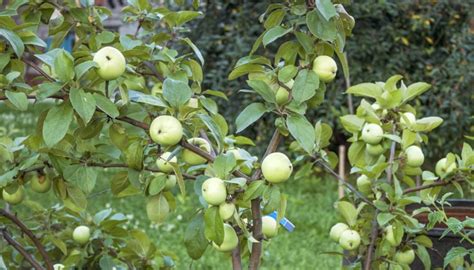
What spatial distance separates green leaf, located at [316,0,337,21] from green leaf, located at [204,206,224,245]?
0.35 metres

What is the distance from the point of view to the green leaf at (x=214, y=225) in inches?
51.5

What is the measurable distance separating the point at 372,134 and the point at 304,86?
1.55 ft

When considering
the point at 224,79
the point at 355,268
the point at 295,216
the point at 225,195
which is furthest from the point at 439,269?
the point at 224,79

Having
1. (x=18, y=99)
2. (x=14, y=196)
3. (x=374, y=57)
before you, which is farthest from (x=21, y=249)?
(x=374, y=57)

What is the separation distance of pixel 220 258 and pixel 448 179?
6.76ft

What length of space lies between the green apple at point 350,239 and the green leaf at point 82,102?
77cm

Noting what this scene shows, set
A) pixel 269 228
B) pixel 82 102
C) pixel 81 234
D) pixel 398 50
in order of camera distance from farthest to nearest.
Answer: pixel 398 50 < pixel 81 234 < pixel 269 228 < pixel 82 102

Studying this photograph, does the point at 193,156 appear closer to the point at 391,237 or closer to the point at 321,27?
the point at 321,27

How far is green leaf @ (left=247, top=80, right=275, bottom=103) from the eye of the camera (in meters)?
1.37

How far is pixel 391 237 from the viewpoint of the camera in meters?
1.82

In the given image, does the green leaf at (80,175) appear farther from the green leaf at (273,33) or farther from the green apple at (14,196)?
the green leaf at (273,33)

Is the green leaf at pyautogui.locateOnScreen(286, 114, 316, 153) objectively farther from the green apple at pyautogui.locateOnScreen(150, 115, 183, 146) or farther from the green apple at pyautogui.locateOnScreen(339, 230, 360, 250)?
the green apple at pyautogui.locateOnScreen(339, 230, 360, 250)

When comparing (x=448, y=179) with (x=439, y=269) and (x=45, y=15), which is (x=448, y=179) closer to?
(x=439, y=269)

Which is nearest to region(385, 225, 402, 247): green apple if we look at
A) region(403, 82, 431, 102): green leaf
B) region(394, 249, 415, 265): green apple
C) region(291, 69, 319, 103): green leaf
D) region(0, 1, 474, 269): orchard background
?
region(394, 249, 415, 265): green apple
